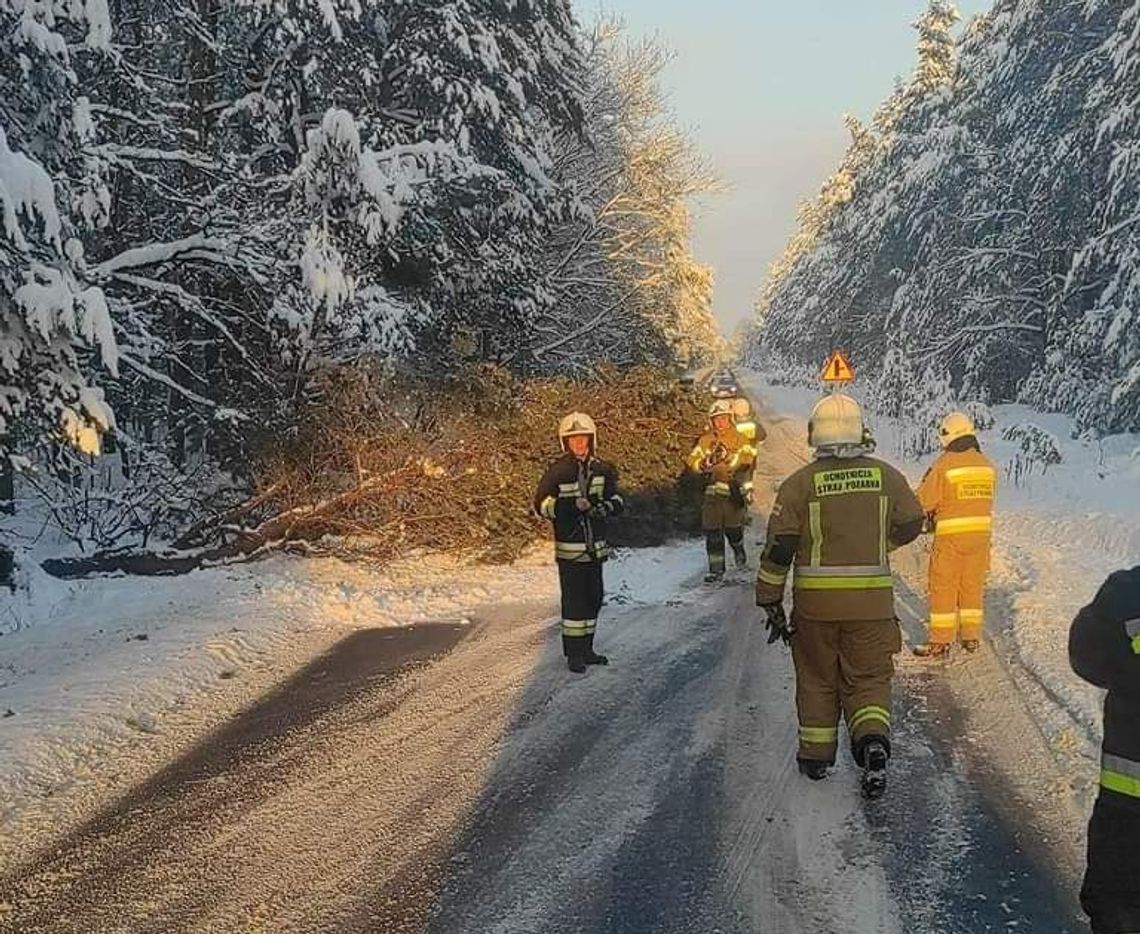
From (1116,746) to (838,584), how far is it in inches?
89.0

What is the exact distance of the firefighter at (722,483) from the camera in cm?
1085

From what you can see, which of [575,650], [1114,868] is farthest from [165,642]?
[1114,868]

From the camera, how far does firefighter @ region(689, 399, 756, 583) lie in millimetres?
10852

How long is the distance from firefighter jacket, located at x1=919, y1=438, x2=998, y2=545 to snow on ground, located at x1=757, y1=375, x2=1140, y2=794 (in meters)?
0.98

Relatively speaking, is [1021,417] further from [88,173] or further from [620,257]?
[88,173]

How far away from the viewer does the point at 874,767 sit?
5059 millimetres

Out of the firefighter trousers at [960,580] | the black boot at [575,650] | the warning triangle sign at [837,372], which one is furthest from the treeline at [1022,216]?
the black boot at [575,650]

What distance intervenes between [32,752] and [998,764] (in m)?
5.36

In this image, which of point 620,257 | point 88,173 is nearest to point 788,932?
point 88,173

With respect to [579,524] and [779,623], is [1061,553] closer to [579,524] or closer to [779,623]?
[579,524]

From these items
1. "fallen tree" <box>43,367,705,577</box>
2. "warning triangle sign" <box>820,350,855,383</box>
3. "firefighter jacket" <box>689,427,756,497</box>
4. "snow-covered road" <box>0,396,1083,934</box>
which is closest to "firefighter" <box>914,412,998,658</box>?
"snow-covered road" <box>0,396,1083,934</box>

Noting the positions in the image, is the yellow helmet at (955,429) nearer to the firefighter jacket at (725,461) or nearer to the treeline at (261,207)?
the firefighter jacket at (725,461)

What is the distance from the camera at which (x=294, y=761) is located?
5871 mm

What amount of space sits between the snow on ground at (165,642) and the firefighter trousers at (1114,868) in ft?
14.6
